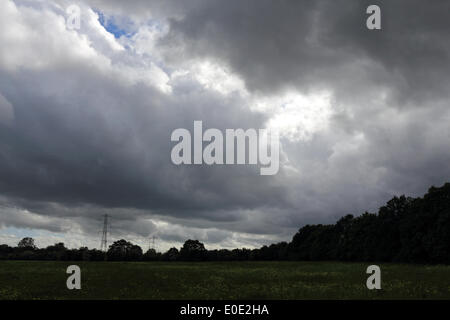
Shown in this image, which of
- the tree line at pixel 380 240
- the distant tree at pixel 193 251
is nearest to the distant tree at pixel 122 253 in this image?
the tree line at pixel 380 240

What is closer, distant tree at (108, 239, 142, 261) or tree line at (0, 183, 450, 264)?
tree line at (0, 183, 450, 264)

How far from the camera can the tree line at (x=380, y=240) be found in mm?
76875

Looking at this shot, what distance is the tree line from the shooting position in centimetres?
7688

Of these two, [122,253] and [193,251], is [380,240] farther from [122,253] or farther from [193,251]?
[122,253]

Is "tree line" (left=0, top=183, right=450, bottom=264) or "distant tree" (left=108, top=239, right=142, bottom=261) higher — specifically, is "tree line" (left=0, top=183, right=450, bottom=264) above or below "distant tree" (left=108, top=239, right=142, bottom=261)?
above

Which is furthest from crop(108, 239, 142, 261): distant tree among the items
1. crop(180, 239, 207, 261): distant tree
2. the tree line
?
crop(180, 239, 207, 261): distant tree

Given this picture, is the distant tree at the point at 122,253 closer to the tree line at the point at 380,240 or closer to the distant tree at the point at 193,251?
the tree line at the point at 380,240

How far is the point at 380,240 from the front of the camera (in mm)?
100000

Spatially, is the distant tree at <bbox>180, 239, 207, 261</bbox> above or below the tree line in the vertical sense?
below

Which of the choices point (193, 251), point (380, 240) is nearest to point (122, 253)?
A: point (193, 251)

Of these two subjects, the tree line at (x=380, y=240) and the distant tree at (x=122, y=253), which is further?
the distant tree at (x=122, y=253)

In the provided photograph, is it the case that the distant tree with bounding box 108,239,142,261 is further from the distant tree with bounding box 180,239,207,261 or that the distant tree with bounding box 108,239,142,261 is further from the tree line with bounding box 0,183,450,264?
the distant tree with bounding box 180,239,207,261

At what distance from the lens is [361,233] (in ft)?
375

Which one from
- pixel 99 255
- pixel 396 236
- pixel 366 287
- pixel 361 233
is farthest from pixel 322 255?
pixel 366 287
